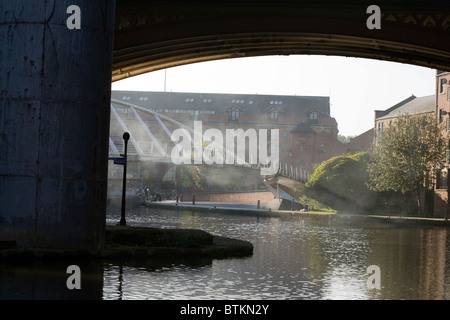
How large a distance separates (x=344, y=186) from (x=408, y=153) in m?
5.57

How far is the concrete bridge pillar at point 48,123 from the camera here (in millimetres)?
13867

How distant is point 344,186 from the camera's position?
2277 inches

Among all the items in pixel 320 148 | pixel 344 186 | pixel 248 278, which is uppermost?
pixel 320 148

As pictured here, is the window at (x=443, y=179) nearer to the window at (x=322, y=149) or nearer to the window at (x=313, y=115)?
the window at (x=322, y=149)

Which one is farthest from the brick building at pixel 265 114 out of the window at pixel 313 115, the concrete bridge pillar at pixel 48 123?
the concrete bridge pillar at pixel 48 123

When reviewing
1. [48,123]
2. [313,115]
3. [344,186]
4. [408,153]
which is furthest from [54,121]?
[313,115]

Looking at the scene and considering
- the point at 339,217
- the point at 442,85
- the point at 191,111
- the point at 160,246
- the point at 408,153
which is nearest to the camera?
the point at 160,246

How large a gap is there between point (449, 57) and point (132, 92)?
99.8 meters

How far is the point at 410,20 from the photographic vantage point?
72.1 ft

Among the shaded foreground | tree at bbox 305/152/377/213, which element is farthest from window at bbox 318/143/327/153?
the shaded foreground

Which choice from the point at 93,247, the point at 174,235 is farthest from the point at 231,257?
the point at 93,247

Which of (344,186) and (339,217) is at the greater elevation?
(344,186)

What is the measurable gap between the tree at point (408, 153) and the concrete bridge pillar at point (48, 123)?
4287 cm

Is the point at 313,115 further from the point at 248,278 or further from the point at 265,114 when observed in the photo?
the point at 248,278
